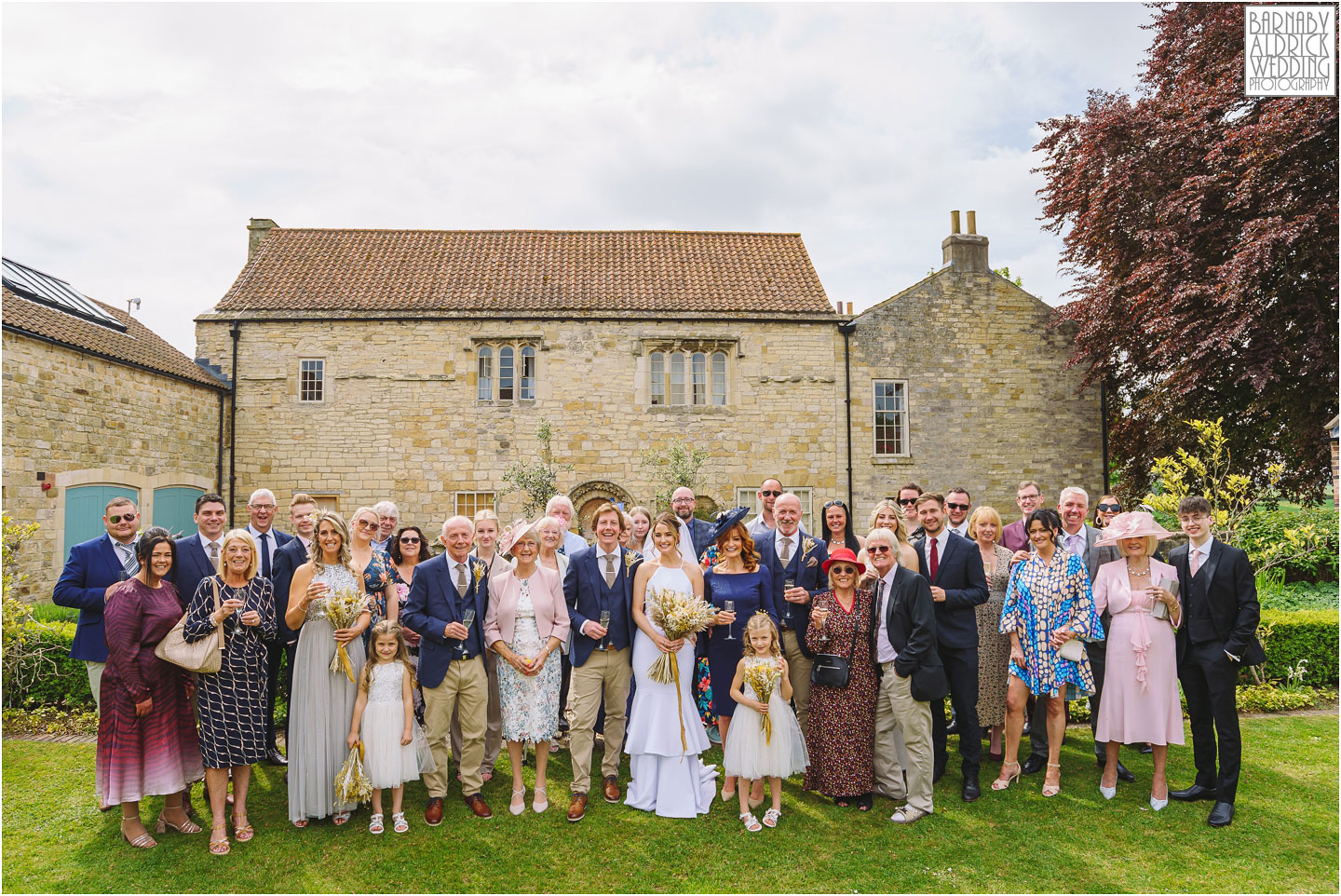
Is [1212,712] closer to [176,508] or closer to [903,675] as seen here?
[903,675]

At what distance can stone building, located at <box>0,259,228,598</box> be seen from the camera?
11.6m

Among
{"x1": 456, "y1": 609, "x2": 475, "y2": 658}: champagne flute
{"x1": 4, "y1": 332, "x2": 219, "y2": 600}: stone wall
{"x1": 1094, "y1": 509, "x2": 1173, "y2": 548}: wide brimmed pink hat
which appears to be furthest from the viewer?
{"x1": 4, "y1": 332, "x2": 219, "y2": 600}: stone wall

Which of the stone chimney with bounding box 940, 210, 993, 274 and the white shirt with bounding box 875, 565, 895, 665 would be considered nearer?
the white shirt with bounding box 875, 565, 895, 665

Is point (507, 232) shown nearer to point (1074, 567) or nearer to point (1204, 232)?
point (1204, 232)

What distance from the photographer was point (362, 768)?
4.86 metres

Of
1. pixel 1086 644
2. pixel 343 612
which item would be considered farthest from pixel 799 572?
pixel 343 612

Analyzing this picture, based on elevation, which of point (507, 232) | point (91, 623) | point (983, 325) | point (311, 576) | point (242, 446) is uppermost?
point (507, 232)

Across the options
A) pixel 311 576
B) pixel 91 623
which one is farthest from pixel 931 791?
pixel 91 623

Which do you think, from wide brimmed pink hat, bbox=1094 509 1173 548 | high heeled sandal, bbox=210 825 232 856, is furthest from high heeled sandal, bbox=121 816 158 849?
wide brimmed pink hat, bbox=1094 509 1173 548

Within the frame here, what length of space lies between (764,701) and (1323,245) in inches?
535

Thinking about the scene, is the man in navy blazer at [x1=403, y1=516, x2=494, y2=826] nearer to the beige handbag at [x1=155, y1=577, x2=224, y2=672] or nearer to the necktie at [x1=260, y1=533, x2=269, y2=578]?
the beige handbag at [x1=155, y1=577, x2=224, y2=672]

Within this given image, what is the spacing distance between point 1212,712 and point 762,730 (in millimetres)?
3443

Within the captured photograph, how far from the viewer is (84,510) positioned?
12758 mm

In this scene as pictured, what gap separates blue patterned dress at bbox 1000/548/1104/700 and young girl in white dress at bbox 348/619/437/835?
15.1 ft
